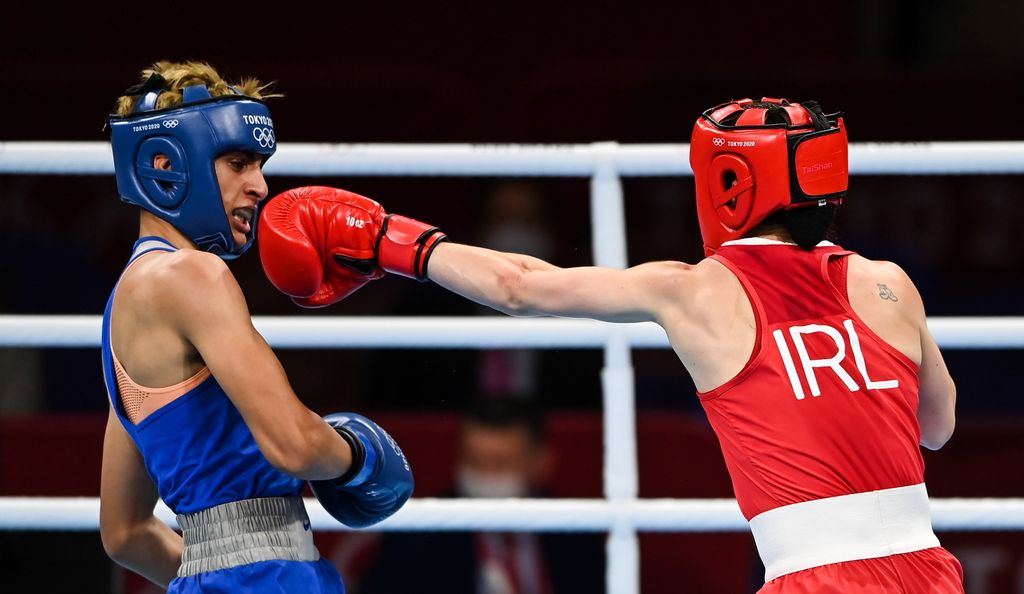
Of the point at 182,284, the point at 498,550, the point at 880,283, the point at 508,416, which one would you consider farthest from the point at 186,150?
the point at 498,550

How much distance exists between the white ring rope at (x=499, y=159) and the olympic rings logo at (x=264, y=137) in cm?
58

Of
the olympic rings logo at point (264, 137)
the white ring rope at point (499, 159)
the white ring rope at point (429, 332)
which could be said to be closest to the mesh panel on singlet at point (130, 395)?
the olympic rings logo at point (264, 137)

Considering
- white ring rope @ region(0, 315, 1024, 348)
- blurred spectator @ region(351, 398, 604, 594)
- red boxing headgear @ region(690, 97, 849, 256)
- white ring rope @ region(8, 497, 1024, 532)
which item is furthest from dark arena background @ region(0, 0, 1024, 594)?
red boxing headgear @ region(690, 97, 849, 256)

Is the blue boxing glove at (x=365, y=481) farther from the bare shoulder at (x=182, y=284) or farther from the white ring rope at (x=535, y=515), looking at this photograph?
the white ring rope at (x=535, y=515)

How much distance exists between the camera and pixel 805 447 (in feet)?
6.92

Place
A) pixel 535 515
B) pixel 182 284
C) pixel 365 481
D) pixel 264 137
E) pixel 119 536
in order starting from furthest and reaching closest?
1. pixel 535 515
2. pixel 119 536
3. pixel 264 137
4. pixel 365 481
5. pixel 182 284

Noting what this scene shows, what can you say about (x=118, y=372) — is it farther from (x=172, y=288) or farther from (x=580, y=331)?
(x=580, y=331)

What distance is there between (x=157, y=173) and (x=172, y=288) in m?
0.25

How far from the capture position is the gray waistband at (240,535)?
2072 mm

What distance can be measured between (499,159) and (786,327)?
3.13 ft

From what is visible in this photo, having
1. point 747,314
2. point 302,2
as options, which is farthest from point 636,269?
point 302,2

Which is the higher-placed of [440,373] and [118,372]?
[118,372]

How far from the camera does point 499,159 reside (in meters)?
2.87

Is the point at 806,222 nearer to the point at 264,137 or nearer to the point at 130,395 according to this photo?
the point at 264,137
